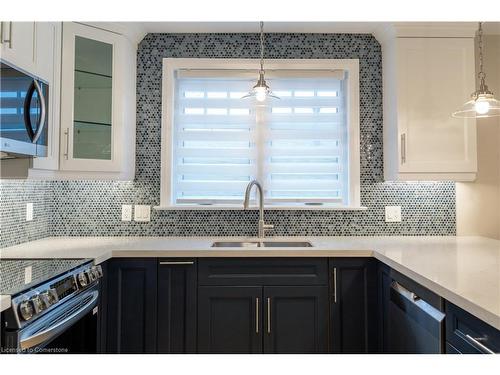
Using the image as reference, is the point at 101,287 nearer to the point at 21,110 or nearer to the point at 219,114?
the point at 21,110

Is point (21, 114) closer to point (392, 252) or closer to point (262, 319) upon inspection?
point (262, 319)

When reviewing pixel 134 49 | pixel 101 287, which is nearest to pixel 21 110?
pixel 101 287

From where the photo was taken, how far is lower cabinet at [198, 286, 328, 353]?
1.91 meters

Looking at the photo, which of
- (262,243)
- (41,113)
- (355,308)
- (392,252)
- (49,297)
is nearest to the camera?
(49,297)

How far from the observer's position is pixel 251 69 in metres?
2.54

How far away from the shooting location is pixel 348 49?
254 cm

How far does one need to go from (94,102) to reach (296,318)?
69.9 inches

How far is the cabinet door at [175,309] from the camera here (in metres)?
1.91

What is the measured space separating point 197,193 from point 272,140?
2.23 ft

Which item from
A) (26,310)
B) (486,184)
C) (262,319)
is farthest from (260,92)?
(486,184)

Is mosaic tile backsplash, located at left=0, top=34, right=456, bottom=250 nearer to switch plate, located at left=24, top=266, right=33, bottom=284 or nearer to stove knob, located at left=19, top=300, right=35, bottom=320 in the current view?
switch plate, located at left=24, top=266, right=33, bottom=284

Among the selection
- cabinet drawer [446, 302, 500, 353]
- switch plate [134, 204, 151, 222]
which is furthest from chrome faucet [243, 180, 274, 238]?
cabinet drawer [446, 302, 500, 353]

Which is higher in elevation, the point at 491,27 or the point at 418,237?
the point at 491,27

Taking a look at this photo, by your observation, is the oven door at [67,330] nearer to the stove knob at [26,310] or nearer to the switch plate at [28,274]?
the stove knob at [26,310]
